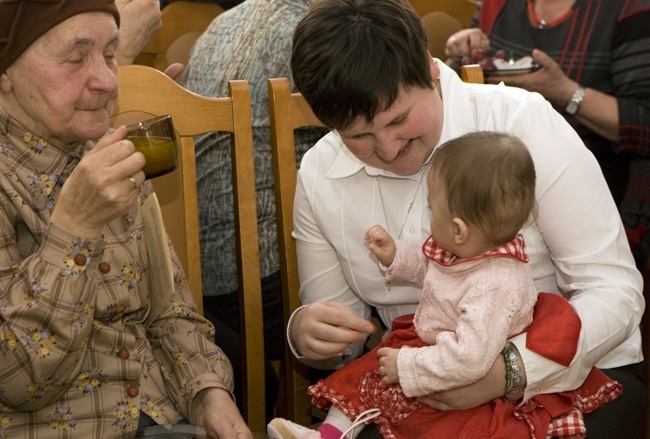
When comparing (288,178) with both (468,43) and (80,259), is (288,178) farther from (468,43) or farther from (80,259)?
(468,43)

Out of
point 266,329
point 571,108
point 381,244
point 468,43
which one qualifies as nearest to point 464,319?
point 381,244

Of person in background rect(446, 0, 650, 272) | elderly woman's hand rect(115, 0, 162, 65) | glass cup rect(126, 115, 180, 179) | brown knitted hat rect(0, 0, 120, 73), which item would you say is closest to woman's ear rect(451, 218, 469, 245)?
glass cup rect(126, 115, 180, 179)

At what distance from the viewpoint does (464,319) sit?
1533mm

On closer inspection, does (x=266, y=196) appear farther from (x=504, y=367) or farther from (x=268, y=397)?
(x=504, y=367)

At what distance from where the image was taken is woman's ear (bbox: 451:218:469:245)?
1536 millimetres

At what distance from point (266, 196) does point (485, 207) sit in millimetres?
910

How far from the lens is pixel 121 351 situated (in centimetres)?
169

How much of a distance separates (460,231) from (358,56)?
14.3 inches

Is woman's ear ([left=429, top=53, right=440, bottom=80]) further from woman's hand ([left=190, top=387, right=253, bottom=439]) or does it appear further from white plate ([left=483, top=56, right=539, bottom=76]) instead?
white plate ([left=483, top=56, right=539, bottom=76])

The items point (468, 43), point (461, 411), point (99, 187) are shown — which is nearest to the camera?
point (99, 187)

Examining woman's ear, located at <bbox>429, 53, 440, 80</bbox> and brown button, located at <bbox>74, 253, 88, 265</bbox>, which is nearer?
brown button, located at <bbox>74, 253, 88, 265</bbox>

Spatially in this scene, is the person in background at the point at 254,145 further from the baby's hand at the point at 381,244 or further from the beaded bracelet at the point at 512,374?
the beaded bracelet at the point at 512,374

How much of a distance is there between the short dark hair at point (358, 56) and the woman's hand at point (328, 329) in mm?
371

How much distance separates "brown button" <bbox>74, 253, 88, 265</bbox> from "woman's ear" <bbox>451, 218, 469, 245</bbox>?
2.08ft
